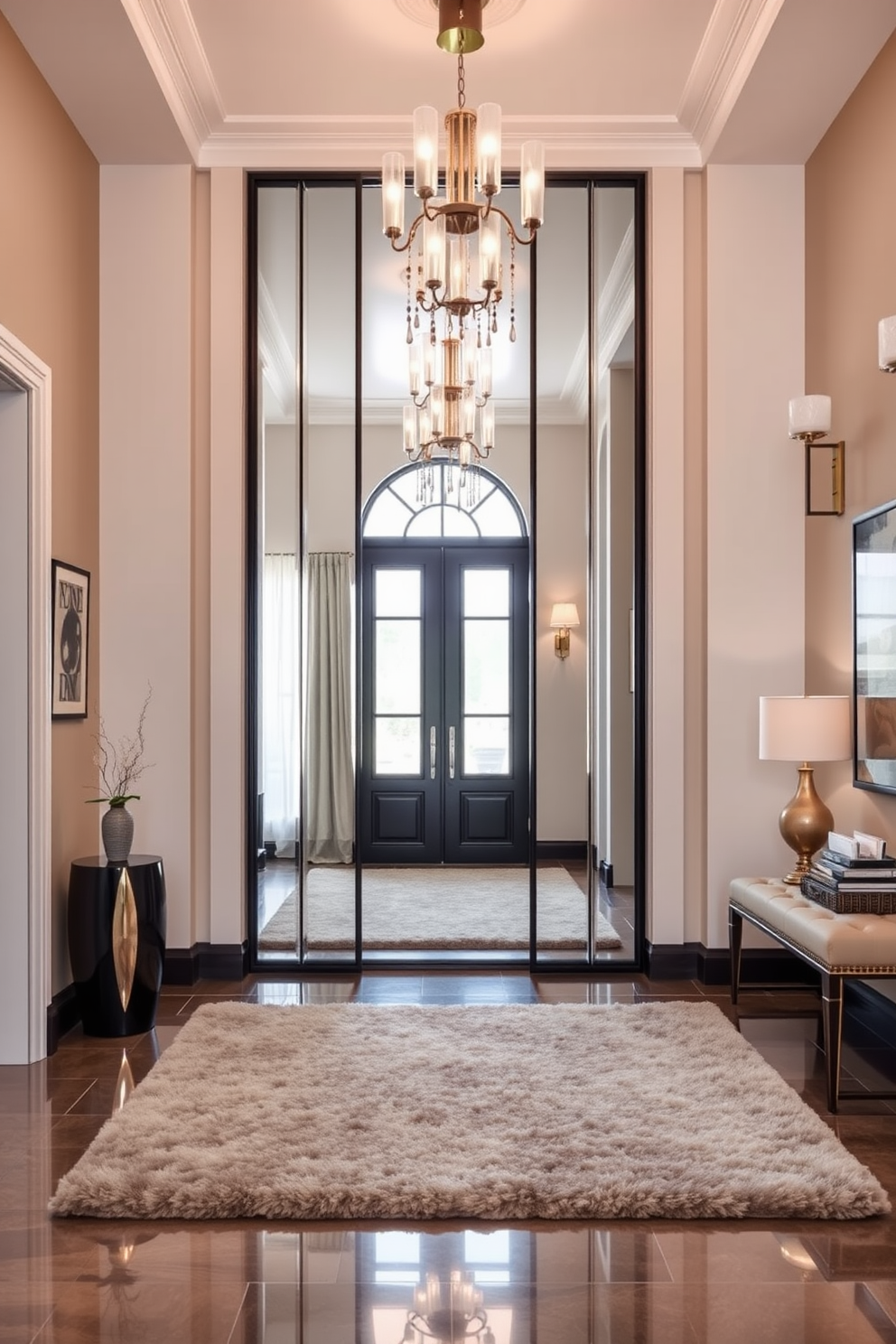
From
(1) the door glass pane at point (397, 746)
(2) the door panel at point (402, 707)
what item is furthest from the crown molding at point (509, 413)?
(1) the door glass pane at point (397, 746)

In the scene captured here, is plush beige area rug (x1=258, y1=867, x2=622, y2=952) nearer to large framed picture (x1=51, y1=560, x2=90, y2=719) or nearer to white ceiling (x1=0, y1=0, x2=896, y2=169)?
large framed picture (x1=51, y1=560, x2=90, y2=719)

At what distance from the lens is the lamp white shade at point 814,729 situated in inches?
173

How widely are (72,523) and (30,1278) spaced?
301 centimetres

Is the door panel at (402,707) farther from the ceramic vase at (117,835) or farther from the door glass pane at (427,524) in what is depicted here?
the ceramic vase at (117,835)

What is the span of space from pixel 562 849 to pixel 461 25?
349 centimetres

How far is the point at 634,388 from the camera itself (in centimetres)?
530

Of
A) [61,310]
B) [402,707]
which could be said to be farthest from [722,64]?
[402,707]

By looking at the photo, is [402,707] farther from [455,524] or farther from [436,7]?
[436,7]

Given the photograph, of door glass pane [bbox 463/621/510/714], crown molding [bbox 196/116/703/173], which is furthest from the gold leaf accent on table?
crown molding [bbox 196/116/703/173]

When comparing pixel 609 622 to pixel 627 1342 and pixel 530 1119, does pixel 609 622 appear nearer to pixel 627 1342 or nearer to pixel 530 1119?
pixel 530 1119

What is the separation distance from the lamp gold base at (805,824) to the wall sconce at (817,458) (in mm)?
1123

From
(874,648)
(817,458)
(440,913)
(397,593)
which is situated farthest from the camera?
(397,593)

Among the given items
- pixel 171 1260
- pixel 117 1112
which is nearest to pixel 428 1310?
pixel 171 1260

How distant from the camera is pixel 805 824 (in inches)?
178
